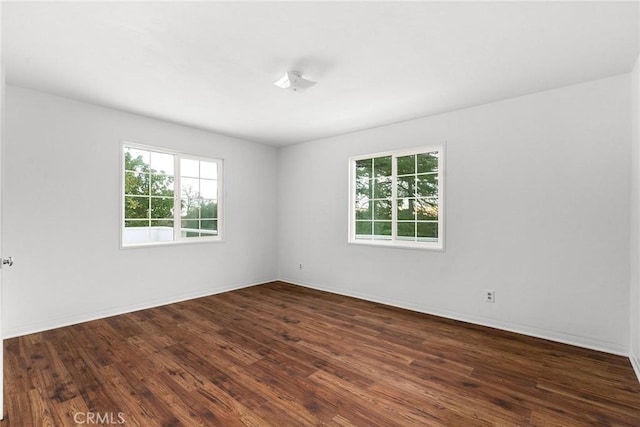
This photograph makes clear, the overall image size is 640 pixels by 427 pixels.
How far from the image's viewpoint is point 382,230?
4477 millimetres

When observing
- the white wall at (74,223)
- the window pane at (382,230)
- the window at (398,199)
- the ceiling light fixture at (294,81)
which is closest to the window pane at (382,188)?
the window at (398,199)

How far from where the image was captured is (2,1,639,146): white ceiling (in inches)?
75.8

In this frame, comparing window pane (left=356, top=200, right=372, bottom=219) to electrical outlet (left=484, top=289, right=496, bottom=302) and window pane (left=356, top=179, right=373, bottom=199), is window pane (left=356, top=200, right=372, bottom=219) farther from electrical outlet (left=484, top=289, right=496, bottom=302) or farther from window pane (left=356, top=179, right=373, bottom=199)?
electrical outlet (left=484, top=289, right=496, bottom=302)

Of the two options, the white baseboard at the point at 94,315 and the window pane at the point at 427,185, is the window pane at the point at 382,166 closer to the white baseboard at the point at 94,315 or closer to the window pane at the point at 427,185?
the window pane at the point at 427,185

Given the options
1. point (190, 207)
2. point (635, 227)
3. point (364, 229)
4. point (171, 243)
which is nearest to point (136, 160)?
point (190, 207)

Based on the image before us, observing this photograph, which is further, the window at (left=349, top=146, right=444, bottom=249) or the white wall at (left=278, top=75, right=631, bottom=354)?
the window at (left=349, top=146, right=444, bottom=249)

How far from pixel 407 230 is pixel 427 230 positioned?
0.30 m

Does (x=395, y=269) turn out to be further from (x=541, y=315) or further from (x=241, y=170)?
(x=241, y=170)

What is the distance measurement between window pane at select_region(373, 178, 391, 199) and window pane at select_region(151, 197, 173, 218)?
3075 mm

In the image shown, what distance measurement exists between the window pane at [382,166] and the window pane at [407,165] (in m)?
0.17

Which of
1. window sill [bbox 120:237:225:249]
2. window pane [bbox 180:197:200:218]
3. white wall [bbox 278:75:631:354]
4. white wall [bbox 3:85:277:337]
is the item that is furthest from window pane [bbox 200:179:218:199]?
white wall [bbox 278:75:631:354]

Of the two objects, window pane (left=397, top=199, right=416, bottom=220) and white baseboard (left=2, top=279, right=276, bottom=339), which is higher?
window pane (left=397, top=199, right=416, bottom=220)

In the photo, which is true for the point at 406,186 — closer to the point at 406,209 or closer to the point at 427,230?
the point at 406,209

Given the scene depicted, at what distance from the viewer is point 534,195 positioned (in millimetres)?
3145
